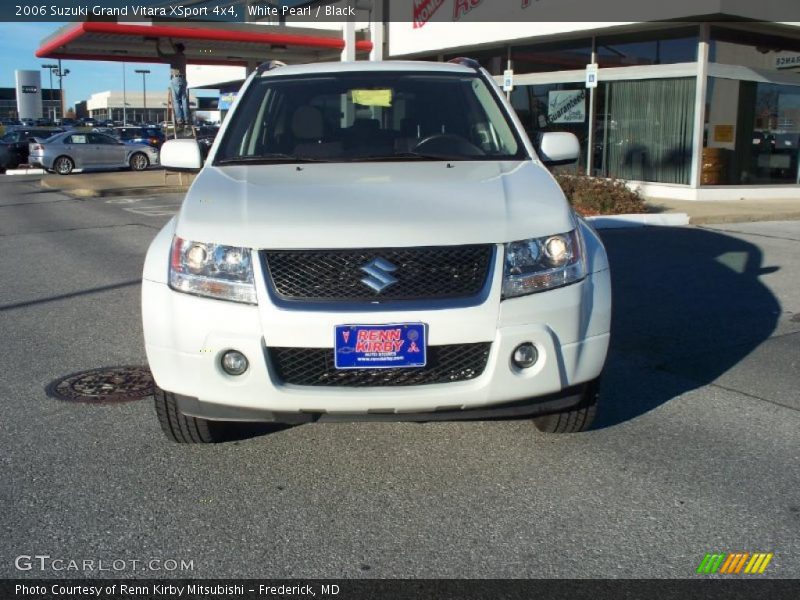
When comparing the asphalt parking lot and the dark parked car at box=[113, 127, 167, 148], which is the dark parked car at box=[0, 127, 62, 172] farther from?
the asphalt parking lot

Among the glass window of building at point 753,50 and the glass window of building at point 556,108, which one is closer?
the glass window of building at point 753,50

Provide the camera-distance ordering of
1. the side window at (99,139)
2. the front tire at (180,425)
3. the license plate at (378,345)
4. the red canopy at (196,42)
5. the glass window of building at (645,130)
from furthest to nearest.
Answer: the side window at (99,139) → the red canopy at (196,42) → the glass window of building at (645,130) → the front tire at (180,425) → the license plate at (378,345)

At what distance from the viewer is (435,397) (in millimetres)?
3508

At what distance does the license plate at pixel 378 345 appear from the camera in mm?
3420

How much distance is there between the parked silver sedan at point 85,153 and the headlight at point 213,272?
27.3m

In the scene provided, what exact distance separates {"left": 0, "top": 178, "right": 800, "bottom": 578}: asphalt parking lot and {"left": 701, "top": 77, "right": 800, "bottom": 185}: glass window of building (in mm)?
12963

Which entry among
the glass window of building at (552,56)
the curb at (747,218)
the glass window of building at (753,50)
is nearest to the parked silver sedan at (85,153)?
the glass window of building at (552,56)

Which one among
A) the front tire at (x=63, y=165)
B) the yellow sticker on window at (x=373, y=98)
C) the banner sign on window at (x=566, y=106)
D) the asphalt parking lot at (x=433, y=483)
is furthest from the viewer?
the front tire at (x=63, y=165)

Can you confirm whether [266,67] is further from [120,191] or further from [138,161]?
[138,161]

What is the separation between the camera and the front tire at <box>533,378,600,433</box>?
4.07 m

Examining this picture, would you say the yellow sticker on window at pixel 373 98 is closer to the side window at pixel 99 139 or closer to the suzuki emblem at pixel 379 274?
the suzuki emblem at pixel 379 274

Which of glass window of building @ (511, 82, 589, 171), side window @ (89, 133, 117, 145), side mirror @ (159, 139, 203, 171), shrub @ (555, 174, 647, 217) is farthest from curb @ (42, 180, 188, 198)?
side mirror @ (159, 139, 203, 171)

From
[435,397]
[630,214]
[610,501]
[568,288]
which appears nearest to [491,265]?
[568,288]

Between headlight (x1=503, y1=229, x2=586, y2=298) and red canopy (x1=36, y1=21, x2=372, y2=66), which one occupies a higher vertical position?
red canopy (x1=36, y1=21, x2=372, y2=66)
